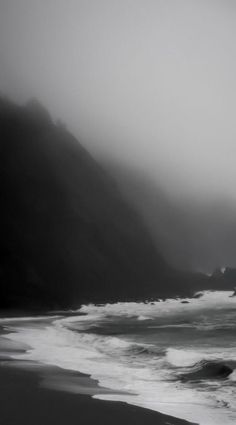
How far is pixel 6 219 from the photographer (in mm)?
102000

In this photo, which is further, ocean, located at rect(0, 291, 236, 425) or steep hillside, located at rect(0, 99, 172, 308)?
steep hillside, located at rect(0, 99, 172, 308)

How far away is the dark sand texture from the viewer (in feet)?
35.3

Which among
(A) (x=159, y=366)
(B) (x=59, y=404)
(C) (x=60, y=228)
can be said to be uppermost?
(C) (x=60, y=228)

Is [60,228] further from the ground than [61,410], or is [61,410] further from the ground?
[60,228]

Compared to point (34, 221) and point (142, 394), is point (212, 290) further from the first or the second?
point (142, 394)

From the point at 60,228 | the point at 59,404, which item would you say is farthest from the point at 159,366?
the point at 60,228

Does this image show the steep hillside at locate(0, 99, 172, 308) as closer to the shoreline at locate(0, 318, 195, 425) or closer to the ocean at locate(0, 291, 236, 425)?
the ocean at locate(0, 291, 236, 425)

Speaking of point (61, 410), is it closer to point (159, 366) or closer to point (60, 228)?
point (159, 366)

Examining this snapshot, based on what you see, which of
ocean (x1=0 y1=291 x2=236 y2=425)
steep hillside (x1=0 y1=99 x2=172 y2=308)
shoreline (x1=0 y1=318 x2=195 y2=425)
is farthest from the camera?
steep hillside (x1=0 y1=99 x2=172 y2=308)

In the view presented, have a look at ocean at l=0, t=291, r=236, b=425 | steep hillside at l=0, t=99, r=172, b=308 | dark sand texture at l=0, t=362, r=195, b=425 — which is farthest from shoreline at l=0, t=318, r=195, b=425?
steep hillside at l=0, t=99, r=172, b=308

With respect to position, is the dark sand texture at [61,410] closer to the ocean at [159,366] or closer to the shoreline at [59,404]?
the shoreline at [59,404]

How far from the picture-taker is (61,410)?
38.8 ft

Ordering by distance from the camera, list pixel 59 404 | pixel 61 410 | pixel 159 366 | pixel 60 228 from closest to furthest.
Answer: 1. pixel 61 410
2. pixel 59 404
3. pixel 159 366
4. pixel 60 228

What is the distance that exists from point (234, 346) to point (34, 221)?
3189 inches
